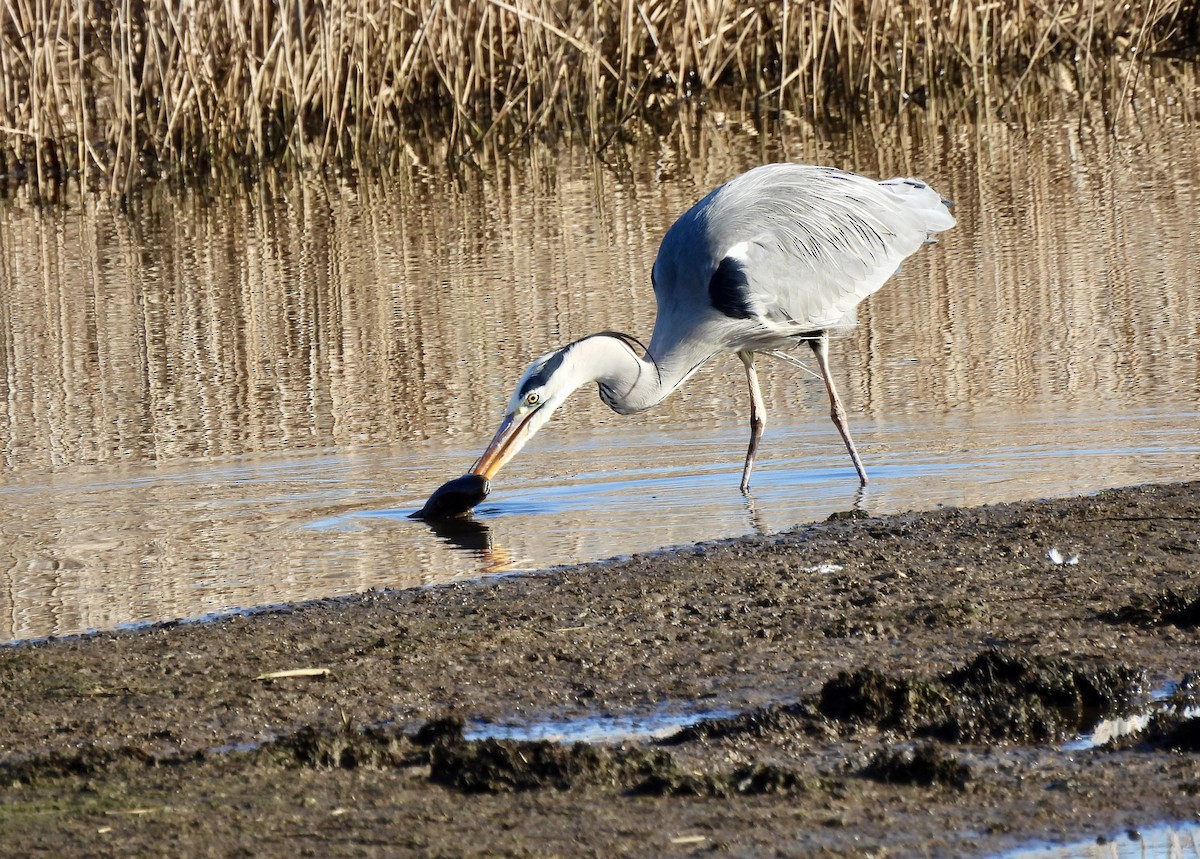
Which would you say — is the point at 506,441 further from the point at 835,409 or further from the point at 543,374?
the point at 835,409

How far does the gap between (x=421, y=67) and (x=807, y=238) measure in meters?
11.1

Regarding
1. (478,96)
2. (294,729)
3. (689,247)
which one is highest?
(478,96)

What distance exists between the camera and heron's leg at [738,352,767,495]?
7277mm

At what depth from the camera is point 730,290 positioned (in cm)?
751

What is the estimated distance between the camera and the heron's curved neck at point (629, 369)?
23.5 ft

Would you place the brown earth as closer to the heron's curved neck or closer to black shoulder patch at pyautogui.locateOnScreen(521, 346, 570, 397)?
black shoulder patch at pyautogui.locateOnScreen(521, 346, 570, 397)

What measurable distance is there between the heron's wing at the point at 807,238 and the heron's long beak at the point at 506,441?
1043mm

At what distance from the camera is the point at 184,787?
3.71m

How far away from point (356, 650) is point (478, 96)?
14340mm

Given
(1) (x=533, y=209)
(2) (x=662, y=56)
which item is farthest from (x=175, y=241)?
(2) (x=662, y=56)

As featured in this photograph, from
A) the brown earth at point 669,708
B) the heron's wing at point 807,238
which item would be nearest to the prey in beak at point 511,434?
the heron's wing at point 807,238

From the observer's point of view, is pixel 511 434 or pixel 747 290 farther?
pixel 747 290

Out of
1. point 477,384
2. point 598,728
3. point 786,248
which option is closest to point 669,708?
point 598,728

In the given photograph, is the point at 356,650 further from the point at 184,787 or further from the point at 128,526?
the point at 128,526
